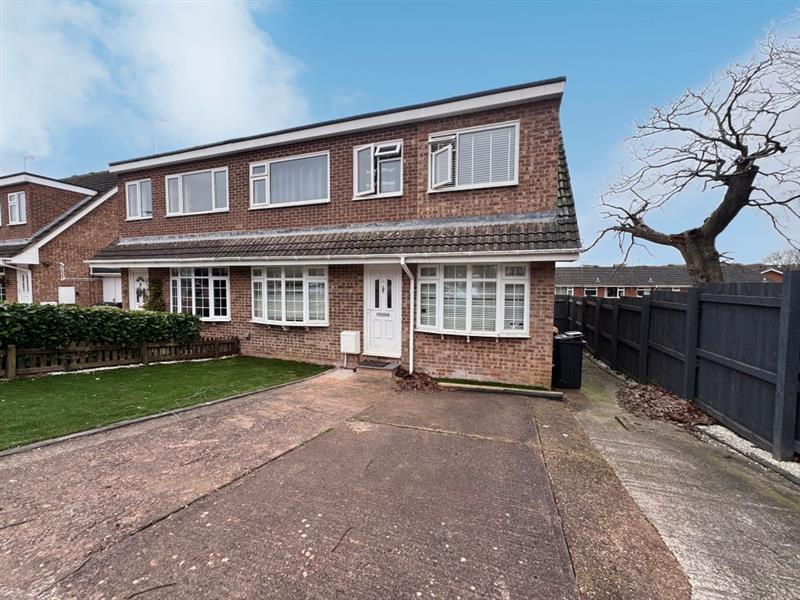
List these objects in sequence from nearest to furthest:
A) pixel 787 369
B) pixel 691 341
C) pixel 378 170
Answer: pixel 787 369 → pixel 691 341 → pixel 378 170

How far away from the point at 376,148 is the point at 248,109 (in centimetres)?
1032

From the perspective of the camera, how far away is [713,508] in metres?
3.35

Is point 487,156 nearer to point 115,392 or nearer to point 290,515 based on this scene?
point 290,515

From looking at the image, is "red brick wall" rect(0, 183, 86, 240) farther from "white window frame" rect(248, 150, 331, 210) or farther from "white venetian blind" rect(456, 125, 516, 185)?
"white venetian blind" rect(456, 125, 516, 185)

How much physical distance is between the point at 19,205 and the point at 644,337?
23998mm

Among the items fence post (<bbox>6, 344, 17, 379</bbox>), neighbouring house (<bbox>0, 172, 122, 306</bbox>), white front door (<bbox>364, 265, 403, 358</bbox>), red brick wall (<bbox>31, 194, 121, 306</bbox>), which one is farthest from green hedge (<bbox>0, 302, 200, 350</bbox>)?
neighbouring house (<bbox>0, 172, 122, 306</bbox>)

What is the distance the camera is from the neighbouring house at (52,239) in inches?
593

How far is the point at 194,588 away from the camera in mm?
2299

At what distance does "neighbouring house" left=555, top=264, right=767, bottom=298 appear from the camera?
146ft

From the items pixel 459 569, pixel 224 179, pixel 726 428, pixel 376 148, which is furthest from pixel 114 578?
pixel 224 179

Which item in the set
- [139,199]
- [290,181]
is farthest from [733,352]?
[139,199]

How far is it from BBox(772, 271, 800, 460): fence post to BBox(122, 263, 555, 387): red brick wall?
10.8ft

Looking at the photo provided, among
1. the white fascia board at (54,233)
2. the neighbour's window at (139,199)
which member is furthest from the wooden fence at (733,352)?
the white fascia board at (54,233)

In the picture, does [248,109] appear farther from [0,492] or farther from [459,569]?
[459,569]
